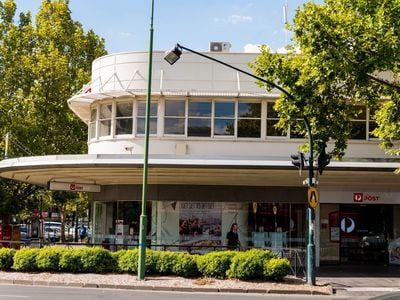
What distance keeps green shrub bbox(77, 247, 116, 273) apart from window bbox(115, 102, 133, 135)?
6702 millimetres

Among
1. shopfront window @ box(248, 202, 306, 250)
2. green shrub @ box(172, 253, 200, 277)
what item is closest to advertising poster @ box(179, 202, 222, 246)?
shopfront window @ box(248, 202, 306, 250)

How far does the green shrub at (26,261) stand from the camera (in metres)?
19.8

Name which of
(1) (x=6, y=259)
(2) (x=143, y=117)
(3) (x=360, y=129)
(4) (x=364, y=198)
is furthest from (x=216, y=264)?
(4) (x=364, y=198)

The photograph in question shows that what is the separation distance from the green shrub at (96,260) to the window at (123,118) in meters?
6.70

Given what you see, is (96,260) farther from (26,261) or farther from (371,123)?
(371,123)

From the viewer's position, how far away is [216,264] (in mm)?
18828

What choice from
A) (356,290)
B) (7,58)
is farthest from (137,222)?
(7,58)

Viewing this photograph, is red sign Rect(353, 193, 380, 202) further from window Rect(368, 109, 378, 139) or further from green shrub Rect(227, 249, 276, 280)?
green shrub Rect(227, 249, 276, 280)

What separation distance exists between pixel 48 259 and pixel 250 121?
968 cm

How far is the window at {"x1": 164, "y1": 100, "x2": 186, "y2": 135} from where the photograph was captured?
81.1ft

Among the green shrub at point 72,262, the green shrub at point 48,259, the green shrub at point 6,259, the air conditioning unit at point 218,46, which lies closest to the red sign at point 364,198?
the air conditioning unit at point 218,46

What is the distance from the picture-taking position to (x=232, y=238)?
82.5ft

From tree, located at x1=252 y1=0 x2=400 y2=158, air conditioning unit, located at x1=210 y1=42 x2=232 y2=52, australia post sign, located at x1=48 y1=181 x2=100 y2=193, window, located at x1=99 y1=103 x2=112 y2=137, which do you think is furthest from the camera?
australia post sign, located at x1=48 y1=181 x2=100 y2=193

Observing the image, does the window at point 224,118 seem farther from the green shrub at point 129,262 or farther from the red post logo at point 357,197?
the green shrub at point 129,262
